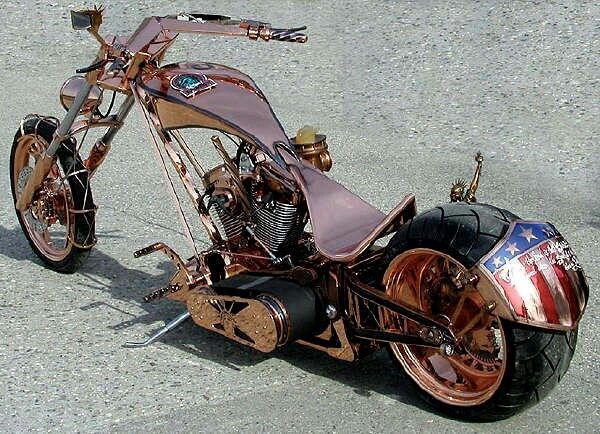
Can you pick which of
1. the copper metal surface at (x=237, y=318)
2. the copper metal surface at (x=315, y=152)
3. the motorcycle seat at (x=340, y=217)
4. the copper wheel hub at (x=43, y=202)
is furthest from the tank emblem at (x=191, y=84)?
the copper wheel hub at (x=43, y=202)

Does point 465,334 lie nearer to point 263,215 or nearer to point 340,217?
point 340,217

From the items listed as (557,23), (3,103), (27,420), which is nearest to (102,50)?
(27,420)

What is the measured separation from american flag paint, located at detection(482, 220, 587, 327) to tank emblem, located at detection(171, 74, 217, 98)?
4.47 feet

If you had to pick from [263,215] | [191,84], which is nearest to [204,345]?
[263,215]

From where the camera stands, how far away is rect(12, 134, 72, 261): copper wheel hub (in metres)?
4.82

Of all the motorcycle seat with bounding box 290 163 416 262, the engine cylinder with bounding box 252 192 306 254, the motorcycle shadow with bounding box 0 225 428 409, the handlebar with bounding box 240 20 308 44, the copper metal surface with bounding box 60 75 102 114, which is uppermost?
the handlebar with bounding box 240 20 308 44

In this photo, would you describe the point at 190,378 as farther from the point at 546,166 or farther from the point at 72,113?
the point at 546,166

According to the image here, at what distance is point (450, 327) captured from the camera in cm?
351

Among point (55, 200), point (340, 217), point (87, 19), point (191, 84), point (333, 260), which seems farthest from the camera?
point (55, 200)

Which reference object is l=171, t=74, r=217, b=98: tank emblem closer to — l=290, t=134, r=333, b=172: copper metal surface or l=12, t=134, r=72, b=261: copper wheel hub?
l=290, t=134, r=333, b=172: copper metal surface

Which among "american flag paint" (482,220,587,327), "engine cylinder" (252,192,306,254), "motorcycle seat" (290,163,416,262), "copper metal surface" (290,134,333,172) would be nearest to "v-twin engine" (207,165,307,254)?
"engine cylinder" (252,192,306,254)

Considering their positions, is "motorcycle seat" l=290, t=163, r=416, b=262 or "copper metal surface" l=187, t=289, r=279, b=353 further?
"copper metal surface" l=187, t=289, r=279, b=353

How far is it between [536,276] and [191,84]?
1562 mm

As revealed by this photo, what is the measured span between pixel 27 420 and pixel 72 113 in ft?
4.70
